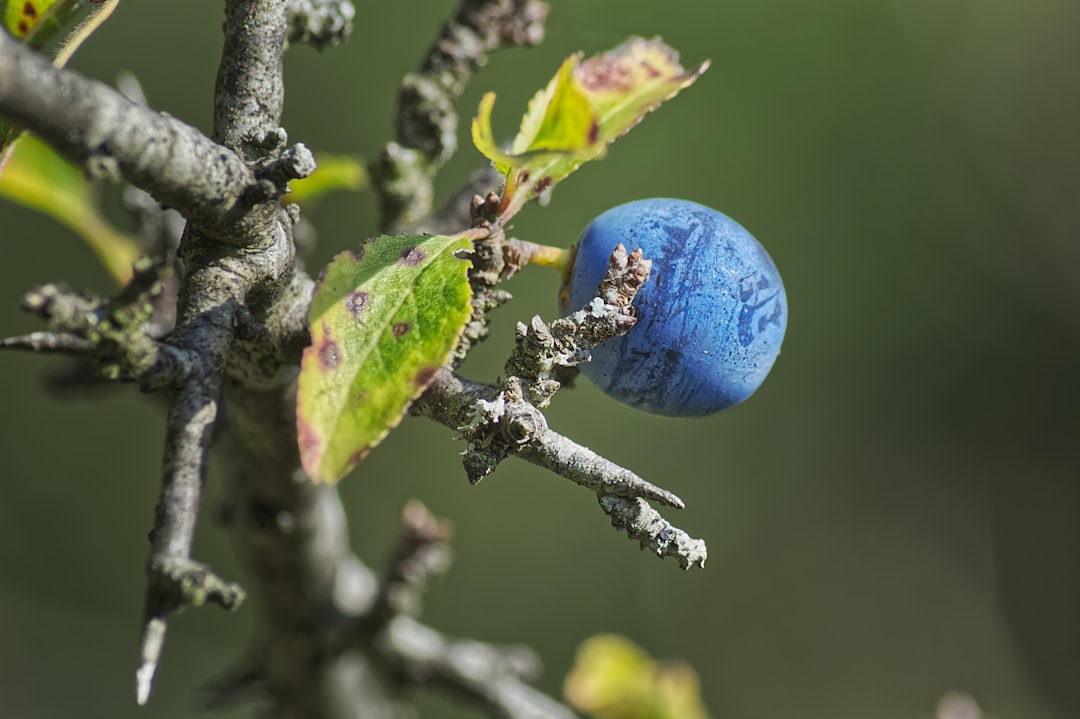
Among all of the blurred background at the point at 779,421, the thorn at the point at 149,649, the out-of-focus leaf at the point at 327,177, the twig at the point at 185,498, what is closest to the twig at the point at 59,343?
Answer: the twig at the point at 185,498

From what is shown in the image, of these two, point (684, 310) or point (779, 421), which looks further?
point (779, 421)

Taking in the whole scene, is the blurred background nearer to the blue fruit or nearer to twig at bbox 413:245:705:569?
the blue fruit

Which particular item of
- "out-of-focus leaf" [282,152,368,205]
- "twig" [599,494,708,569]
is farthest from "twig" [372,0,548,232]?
"twig" [599,494,708,569]

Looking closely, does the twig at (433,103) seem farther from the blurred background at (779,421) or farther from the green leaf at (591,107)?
the blurred background at (779,421)

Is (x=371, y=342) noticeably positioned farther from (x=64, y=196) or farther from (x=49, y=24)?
(x=64, y=196)

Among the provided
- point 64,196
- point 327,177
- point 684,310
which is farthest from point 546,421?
point 64,196

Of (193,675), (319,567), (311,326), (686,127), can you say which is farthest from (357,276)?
(193,675)

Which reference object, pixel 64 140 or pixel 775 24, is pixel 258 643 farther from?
pixel 775 24
